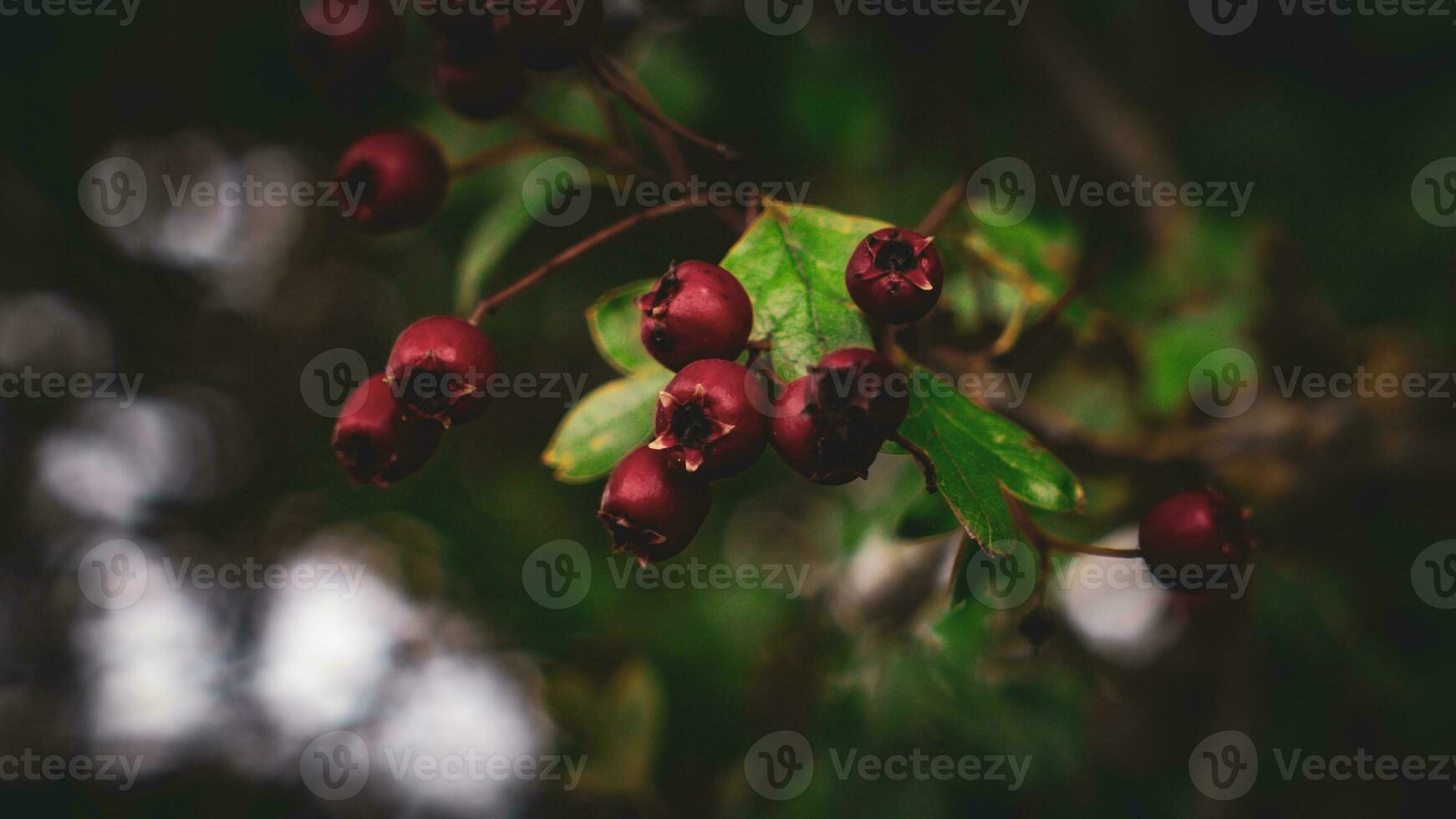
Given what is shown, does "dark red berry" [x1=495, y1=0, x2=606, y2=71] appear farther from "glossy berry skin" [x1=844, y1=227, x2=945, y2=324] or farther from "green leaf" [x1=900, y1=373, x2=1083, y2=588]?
"green leaf" [x1=900, y1=373, x2=1083, y2=588]

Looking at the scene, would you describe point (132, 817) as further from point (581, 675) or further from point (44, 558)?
point (581, 675)

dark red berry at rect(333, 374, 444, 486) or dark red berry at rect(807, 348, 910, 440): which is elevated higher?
dark red berry at rect(807, 348, 910, 440)

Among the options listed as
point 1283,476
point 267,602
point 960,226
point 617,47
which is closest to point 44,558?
point 267,602

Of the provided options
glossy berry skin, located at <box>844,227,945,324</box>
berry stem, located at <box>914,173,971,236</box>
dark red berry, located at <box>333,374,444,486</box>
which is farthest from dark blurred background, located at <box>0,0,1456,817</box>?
dark red berry, located at <box>333,374,444,486</box>

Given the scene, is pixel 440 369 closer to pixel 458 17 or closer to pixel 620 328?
pixel 620 328

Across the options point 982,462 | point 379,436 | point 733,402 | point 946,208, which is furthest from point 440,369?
point 946,208

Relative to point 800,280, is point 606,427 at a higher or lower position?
lower
